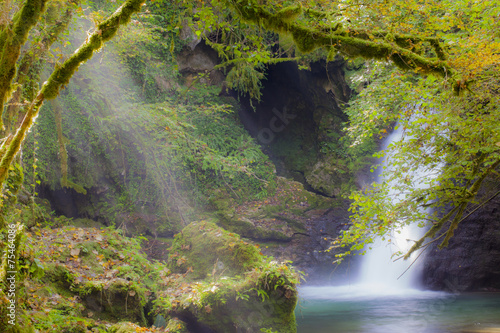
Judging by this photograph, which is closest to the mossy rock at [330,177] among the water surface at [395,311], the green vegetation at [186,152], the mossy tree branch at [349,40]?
the green vegetation at [186,152]

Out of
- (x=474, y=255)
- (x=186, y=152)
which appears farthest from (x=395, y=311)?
(x=186, y=152)

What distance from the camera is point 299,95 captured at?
15.2 meters

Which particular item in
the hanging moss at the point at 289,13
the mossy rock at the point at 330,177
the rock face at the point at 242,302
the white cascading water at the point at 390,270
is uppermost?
the hanging moss at the point at 289,13

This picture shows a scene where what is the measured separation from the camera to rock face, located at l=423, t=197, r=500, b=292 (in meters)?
9.20

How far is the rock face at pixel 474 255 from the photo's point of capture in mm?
9203

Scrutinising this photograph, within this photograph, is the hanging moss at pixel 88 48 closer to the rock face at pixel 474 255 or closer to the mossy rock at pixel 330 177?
the rock face at pixel 474 255

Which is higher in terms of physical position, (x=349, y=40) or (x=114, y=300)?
(x=349, y=40)

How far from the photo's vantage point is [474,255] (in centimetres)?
941

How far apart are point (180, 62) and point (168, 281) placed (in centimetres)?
940

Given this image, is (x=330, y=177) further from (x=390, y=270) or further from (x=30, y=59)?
(x=30, y=59)

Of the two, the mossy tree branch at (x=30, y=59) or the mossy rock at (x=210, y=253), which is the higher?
the mossy tree branch at (x=30, y=59)

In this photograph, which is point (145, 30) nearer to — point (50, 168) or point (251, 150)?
point (50, 168)

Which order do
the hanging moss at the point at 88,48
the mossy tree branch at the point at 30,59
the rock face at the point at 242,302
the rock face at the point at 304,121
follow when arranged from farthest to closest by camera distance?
the rock face at the point at 304,121 → the rock face at the point at 242,302 → the mossy tree branch at the point at 30,59 → the hanging moss at the point at 88,48

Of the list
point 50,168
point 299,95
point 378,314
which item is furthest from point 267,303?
point 299,95
